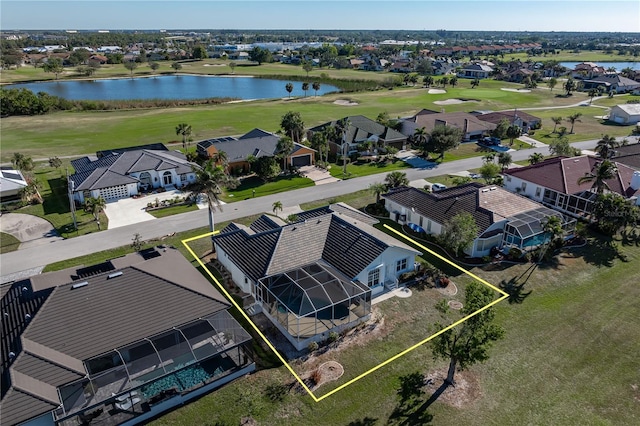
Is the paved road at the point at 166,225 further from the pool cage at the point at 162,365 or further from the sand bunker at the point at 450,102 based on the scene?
the sand bunker at the point at 450,102

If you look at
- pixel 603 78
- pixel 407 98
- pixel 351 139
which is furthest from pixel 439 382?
pixel 603 78

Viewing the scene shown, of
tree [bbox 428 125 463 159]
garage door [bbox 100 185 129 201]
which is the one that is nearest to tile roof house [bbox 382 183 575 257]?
tree [bbox 428 125 463 159]

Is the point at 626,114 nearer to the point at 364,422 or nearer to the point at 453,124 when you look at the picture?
the point at 453,124

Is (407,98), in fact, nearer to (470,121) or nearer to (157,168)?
(470,121)

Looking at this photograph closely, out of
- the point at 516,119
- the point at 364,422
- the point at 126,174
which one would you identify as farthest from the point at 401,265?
the point at 516,119

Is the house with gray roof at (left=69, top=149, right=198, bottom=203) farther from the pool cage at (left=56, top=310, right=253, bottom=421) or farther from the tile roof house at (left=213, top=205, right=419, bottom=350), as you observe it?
the pool cage at (left=56, top=310, right=253, bottom=421)

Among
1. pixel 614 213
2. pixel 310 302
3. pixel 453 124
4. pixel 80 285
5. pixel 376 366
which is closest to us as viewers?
pixel 80 285
